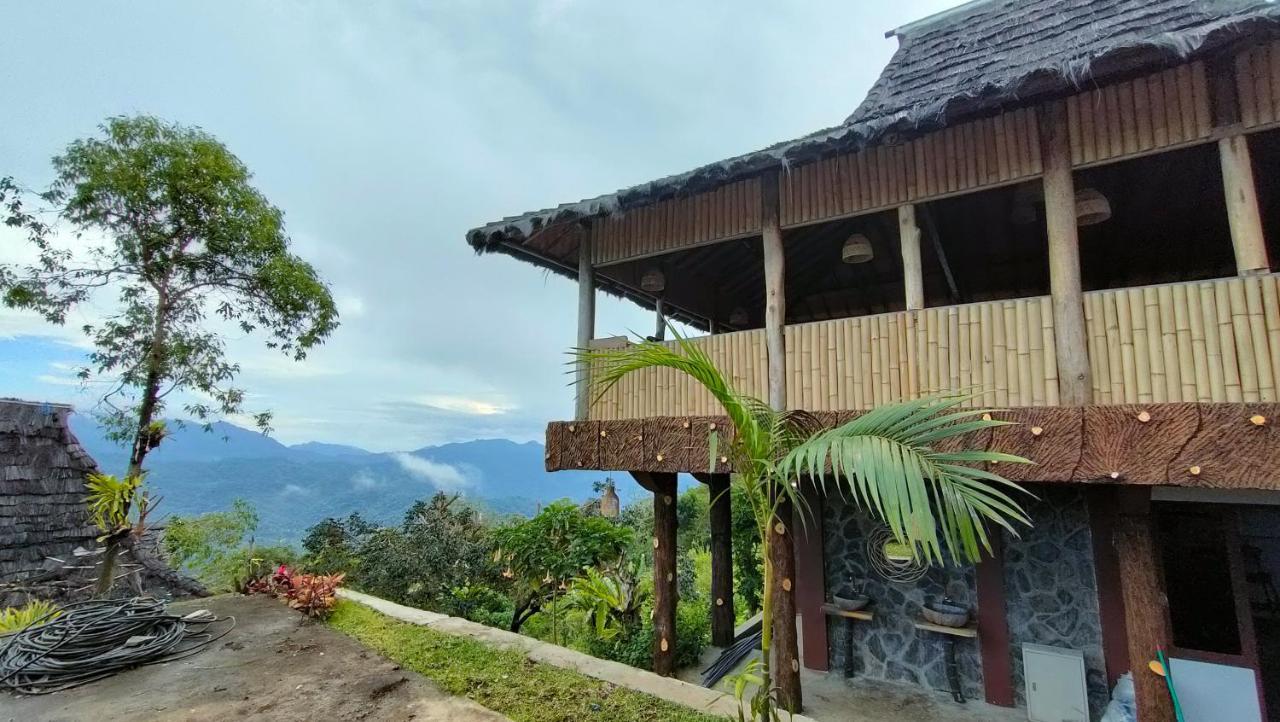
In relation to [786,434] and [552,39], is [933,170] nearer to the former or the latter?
[786,434]

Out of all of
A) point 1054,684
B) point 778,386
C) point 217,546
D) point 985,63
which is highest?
point 985,63

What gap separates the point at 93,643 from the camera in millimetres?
3805

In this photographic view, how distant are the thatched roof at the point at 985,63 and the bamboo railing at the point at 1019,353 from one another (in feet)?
3.69

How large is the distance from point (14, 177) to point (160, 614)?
18.1 ft

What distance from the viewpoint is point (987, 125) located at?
11.1ft

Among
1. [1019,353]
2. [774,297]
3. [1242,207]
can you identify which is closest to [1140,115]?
[1242,207]

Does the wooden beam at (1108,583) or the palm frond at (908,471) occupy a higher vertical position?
the palm frond at (908,471)

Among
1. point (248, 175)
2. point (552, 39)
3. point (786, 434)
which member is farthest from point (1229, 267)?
point (248, 175)

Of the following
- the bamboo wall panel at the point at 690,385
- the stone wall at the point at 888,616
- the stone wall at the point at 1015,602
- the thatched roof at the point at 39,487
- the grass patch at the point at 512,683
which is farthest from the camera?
the thatched roof at the point at 39,487

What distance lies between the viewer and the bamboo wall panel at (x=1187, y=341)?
8.26 feet

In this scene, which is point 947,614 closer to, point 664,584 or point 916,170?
point 664,584

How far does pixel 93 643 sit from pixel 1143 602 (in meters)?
6.83

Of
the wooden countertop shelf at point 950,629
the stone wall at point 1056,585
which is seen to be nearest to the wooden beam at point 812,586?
the wooden countertop shelf at point 950,629

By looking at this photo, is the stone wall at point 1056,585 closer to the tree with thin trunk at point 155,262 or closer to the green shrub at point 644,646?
the green shrub at point 644,646
